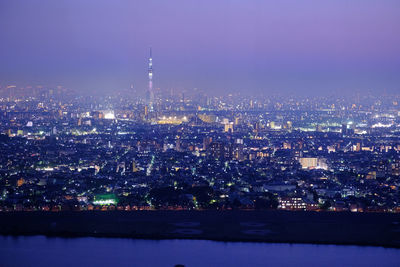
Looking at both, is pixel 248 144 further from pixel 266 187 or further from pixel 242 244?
pixel 242 244

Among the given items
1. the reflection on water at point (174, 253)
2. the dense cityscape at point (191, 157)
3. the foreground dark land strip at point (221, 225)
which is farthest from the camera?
the dense cityscape at point (191, 157)

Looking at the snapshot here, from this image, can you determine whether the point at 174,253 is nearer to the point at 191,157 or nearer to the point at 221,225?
the point at 221,225

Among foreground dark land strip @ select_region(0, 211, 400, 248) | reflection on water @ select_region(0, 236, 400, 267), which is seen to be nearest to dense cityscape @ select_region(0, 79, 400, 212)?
foreground dark land strip @ select_region(0, 211, 400, 248)

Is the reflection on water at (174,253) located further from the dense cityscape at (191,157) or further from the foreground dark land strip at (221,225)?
the dense cityscape at (191,157)

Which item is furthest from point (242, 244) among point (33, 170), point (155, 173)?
point (33, 170)

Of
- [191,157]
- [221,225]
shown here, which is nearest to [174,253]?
[221,225]

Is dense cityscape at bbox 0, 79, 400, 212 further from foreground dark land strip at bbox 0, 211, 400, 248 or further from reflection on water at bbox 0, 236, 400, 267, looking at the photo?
reflection on water at bbox 0, 236, 400, 267

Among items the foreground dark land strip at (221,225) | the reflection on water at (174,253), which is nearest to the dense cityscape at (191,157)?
the foreground dark land strip at (221,225)
